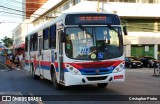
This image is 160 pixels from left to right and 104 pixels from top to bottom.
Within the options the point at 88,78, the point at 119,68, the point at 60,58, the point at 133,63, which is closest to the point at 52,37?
the point at 60,58

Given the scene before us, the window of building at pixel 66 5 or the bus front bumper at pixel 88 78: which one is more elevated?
the window of building at pixel 66 5

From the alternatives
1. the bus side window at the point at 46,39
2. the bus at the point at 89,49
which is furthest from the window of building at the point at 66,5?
the bus at the point at 89,49

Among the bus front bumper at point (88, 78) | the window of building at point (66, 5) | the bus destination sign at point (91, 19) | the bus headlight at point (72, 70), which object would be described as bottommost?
the bus front bumper at point (88, 78)

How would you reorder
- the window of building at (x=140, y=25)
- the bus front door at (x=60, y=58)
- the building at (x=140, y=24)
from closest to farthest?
the bus front door at (x=60, y=58) < the building at (x=140, y=24) < the window of building at (x=140, y=25)

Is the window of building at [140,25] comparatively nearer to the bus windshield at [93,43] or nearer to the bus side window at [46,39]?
the bus side window at [46,39]

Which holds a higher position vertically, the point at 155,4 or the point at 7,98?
the point at 155,4

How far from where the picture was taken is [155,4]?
62719mm

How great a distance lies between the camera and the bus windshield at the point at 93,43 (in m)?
14.5

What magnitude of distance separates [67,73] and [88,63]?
867 mm

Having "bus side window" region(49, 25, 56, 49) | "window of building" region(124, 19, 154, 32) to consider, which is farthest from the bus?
"window of building" region(124, 19, 154, 32)

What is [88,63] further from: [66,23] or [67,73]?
[66,23]

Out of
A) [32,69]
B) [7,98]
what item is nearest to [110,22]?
[7,98]

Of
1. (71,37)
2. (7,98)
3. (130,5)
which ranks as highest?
(130,5)

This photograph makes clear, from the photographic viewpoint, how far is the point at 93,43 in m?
14.6
